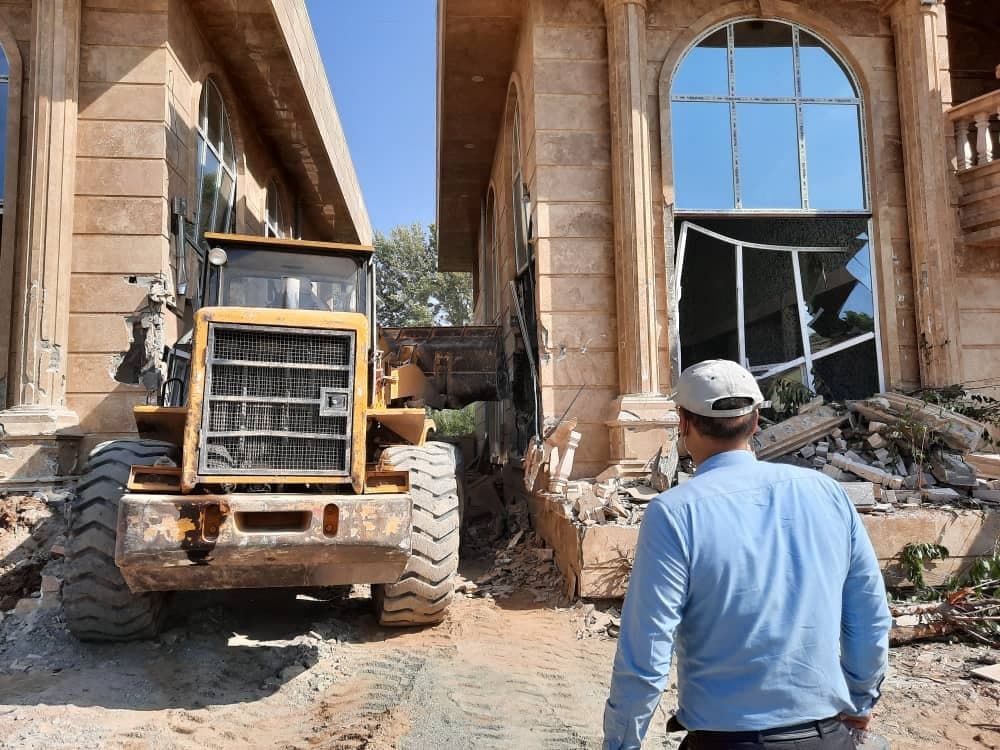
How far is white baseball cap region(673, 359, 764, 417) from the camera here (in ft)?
6.41

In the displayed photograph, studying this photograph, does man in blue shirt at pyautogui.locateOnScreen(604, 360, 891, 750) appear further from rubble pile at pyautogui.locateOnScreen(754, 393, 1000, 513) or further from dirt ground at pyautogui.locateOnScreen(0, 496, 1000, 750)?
rubble pile at pyautogui.locateOnScreen(754, 393, 1000, 513)

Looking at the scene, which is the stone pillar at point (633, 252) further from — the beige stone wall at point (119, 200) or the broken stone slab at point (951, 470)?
the beige stone wall at point (119, 200)

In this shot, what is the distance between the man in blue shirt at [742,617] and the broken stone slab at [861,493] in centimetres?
549

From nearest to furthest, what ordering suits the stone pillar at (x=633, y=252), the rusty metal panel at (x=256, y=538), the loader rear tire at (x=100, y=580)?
1. the rusty metal panel at (x=256, y=538)
2. the loader rear tire at (x=100, y=580)
3. the stone pillar at (x=633, y=252)

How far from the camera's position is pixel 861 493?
272 inches

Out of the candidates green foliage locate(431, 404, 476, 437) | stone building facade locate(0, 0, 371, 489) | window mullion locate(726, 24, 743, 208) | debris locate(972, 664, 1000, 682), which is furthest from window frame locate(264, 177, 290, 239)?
green foliage locate(431, 404, 476, 437)

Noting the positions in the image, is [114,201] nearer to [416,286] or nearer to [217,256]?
[217,256]

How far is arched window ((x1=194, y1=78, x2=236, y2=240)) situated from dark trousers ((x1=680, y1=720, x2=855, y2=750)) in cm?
974

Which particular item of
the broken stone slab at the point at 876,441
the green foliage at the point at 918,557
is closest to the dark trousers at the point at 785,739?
the green foliage at the point at 918,557

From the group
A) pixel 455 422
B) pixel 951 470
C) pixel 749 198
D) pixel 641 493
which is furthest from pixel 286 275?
pixel 455 422

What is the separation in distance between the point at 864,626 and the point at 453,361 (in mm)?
8852

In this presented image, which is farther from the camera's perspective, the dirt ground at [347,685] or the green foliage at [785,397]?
the green foliage at [785,397]

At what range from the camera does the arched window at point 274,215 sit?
1433 cm

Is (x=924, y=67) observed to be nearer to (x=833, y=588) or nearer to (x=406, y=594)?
(x=406, y=594)
